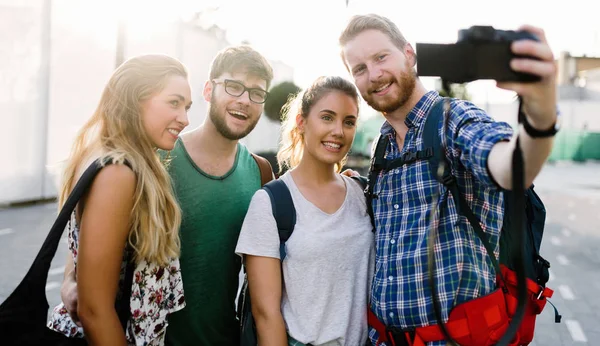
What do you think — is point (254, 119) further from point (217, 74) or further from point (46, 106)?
point (46, 106)

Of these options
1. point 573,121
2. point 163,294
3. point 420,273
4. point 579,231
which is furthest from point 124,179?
point 573,121

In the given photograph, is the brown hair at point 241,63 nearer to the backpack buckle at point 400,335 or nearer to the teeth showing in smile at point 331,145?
the teeth showing in smile at point 331,145

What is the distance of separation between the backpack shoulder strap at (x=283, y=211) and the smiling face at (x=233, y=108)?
1.55ft

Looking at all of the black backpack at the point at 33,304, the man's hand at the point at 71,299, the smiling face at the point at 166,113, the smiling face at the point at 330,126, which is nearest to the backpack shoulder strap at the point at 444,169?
the smiling face at the point at 330,126

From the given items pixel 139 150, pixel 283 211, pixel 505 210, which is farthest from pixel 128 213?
pixel 505 210

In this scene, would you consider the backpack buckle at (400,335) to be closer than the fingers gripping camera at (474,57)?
No

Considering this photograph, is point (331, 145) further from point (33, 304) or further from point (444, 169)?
point (33, 304)

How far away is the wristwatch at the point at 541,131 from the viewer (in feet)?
3.99

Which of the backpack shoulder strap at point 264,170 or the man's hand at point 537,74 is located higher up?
Result: the man's hand at point 537,74

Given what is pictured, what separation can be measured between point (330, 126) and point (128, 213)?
920mm

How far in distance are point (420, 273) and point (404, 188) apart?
0.30 metres

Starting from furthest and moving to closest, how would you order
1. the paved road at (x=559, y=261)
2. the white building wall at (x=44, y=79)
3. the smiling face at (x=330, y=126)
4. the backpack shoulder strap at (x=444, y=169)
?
the white building wall at (x=44, y=79) → the paved road at (x=559, y=261) → the smiling face at (x=330, y=126) → the backpack shoulder strap at (x=444, y=169)

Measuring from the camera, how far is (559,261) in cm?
775

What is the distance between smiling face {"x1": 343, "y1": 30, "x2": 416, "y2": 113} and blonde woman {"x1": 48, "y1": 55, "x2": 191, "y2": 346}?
68cm
